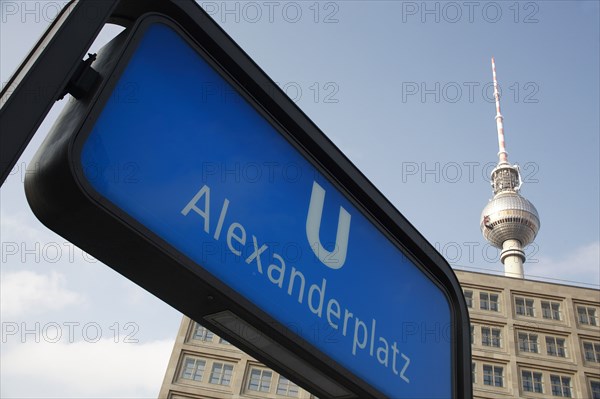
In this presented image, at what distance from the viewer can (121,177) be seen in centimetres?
116

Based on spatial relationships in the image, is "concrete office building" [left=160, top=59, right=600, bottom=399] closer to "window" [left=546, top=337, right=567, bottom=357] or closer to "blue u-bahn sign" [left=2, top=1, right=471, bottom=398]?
"window" [left=546, top=337, right=567, bottom=357]

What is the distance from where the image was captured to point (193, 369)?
1645 inches

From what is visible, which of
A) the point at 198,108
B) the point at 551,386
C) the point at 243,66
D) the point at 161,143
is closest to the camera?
the point at 161,143

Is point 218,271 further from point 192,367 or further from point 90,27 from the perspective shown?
point 192,367

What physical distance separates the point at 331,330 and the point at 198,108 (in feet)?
2.39

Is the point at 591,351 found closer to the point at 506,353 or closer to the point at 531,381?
the point at 531,381

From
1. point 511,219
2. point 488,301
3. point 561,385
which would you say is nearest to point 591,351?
point 561,385

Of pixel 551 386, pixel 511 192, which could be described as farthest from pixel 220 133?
pixel 511 192

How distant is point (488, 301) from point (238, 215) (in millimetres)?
47889

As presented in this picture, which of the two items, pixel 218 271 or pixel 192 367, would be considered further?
pixel 192 367

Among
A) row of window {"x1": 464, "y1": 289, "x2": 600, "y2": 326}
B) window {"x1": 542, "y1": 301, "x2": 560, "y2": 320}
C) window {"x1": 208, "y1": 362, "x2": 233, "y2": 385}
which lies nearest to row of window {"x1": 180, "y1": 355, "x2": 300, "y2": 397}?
window {"x1": 208, "y1": 362, "x2": 233, "y2": 385}

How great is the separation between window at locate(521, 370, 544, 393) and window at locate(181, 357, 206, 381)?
23785 millimetres

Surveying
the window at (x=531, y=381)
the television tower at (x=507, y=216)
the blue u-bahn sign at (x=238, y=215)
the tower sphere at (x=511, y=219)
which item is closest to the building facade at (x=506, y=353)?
the window at (x=531, y=381)

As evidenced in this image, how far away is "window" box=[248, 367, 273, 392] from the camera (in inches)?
1646
